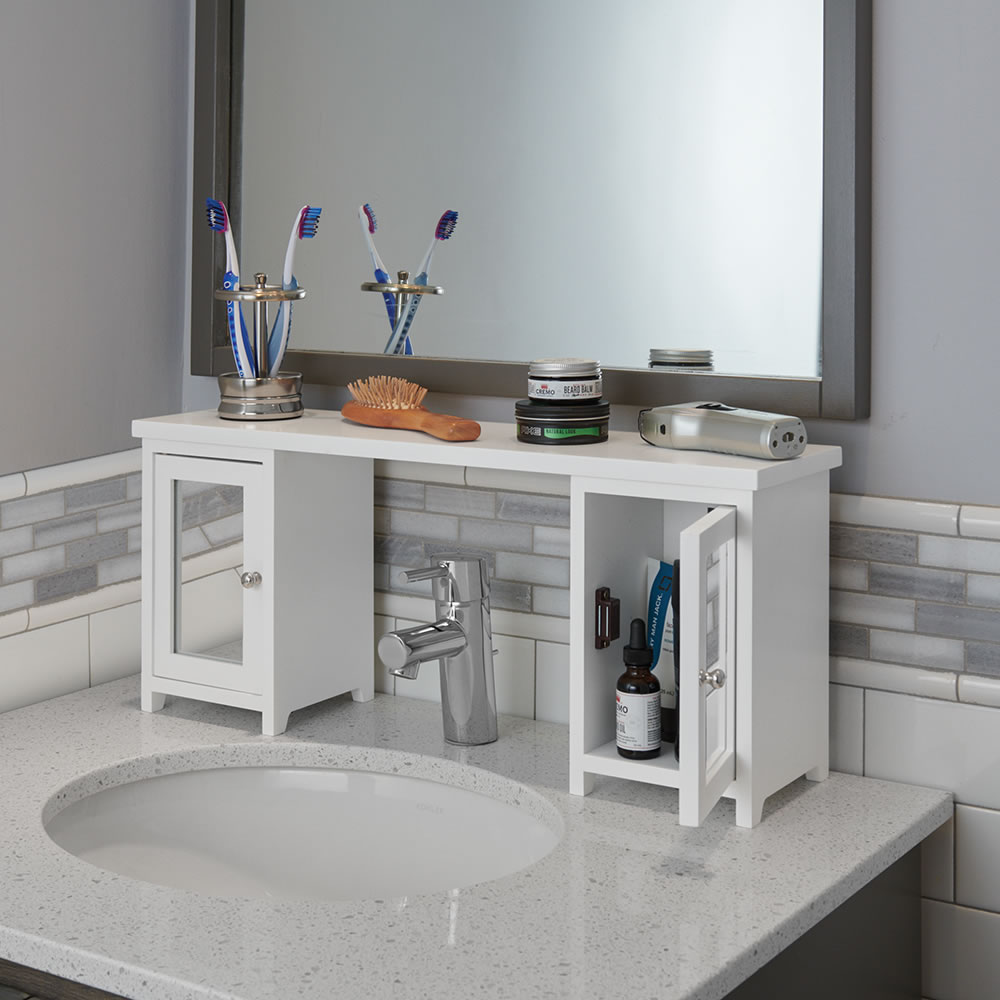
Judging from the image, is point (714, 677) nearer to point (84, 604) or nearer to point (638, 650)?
point (638, 650)

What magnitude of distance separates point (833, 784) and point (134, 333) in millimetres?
938

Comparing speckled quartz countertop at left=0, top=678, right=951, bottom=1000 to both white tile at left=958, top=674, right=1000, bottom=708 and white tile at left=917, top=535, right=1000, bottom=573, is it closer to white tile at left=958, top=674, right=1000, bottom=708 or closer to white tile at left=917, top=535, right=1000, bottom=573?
white tile at left=958, top=674, right=1000, bottom=708

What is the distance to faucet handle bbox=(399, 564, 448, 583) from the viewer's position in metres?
1.34

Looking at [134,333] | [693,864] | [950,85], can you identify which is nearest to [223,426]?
[134,333]

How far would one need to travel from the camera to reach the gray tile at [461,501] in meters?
1.52

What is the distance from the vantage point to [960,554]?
1.25 meters

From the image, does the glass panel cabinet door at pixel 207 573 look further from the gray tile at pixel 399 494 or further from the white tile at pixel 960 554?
A: the white tile at pixel 960 554

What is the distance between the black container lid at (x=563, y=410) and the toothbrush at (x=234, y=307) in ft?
1.10

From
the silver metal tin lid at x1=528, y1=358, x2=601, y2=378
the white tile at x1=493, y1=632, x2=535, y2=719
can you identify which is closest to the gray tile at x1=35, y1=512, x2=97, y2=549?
the white tile at x1=493, y1=632, x2=535, y2=719

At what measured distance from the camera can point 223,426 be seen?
1.42 m

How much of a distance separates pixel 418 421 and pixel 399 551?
27 centimetres

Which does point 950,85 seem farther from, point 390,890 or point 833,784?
point 390,890

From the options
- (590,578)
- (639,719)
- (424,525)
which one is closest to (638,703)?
(639,719)

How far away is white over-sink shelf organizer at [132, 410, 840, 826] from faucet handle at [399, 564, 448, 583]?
12cm
